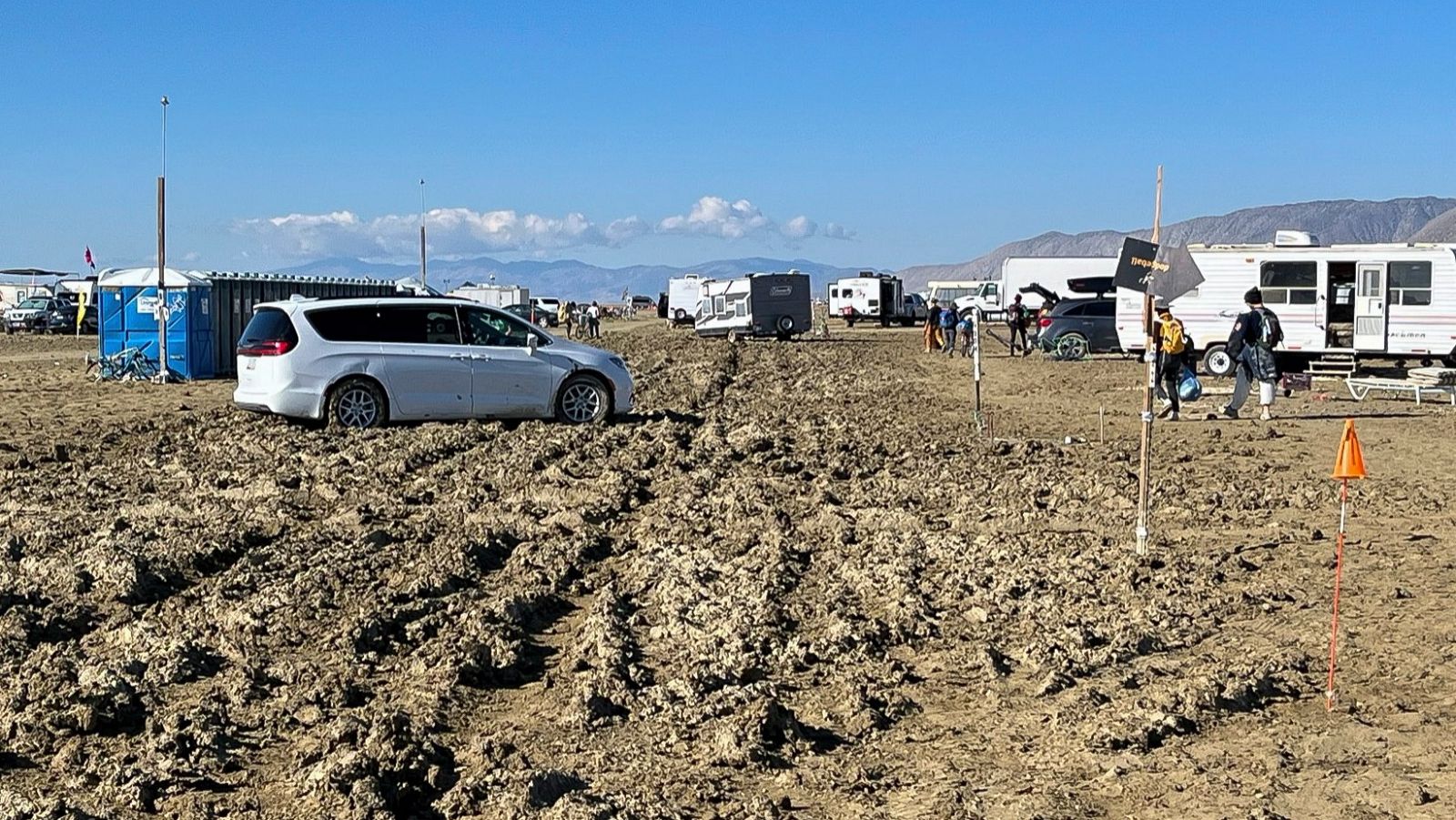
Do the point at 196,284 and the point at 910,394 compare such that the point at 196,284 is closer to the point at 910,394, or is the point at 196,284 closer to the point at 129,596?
the point at 910,394

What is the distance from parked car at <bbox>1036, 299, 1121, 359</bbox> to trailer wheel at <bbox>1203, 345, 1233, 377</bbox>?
719cm

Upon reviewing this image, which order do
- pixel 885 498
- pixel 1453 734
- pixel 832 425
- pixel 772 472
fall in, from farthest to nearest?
1. pixel 832 425
2. pixel 772 472
3. pixel 885 498
4. pixel 1453 734

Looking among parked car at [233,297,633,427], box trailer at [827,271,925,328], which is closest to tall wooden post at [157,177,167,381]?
parked car at [233,297,633,427]

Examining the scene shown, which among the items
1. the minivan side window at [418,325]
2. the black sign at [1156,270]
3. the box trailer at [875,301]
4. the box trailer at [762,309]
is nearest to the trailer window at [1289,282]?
the minivan side window at [418,325]

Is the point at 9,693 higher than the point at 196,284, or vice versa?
the point at 196,284

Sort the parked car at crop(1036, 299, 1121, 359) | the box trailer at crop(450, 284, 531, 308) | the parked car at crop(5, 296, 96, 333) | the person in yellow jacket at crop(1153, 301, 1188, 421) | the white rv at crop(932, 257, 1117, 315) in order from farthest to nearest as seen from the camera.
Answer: the box trailer at crop(450, 284, 531, 308) → the white rv at crop(932, 257, 1117, 315) → the parked car at crop(5, 296, 96, 333) → the parked car at crop(1036, 299, 1121, 359) → the person in yellow jacket at crop(1153, 301, 1188, 421)

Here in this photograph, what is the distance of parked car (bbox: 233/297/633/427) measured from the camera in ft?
52.6

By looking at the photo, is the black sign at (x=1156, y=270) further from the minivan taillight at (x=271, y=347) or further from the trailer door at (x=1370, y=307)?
the trailer door at (x=1370, y=307)

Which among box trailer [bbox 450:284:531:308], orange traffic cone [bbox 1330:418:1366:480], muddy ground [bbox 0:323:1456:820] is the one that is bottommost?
muddy ground [bbox 0:323:1456:820]

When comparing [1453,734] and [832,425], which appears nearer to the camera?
[1453,734]

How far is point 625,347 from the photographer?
4491cm

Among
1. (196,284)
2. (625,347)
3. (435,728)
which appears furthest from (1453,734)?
(625,347)

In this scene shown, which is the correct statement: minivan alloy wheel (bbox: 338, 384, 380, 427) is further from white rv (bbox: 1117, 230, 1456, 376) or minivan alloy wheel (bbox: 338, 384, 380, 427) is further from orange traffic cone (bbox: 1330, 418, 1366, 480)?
white rv (bbox: 1117, 230, 1456, 376)

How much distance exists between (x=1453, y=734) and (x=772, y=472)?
804cm
